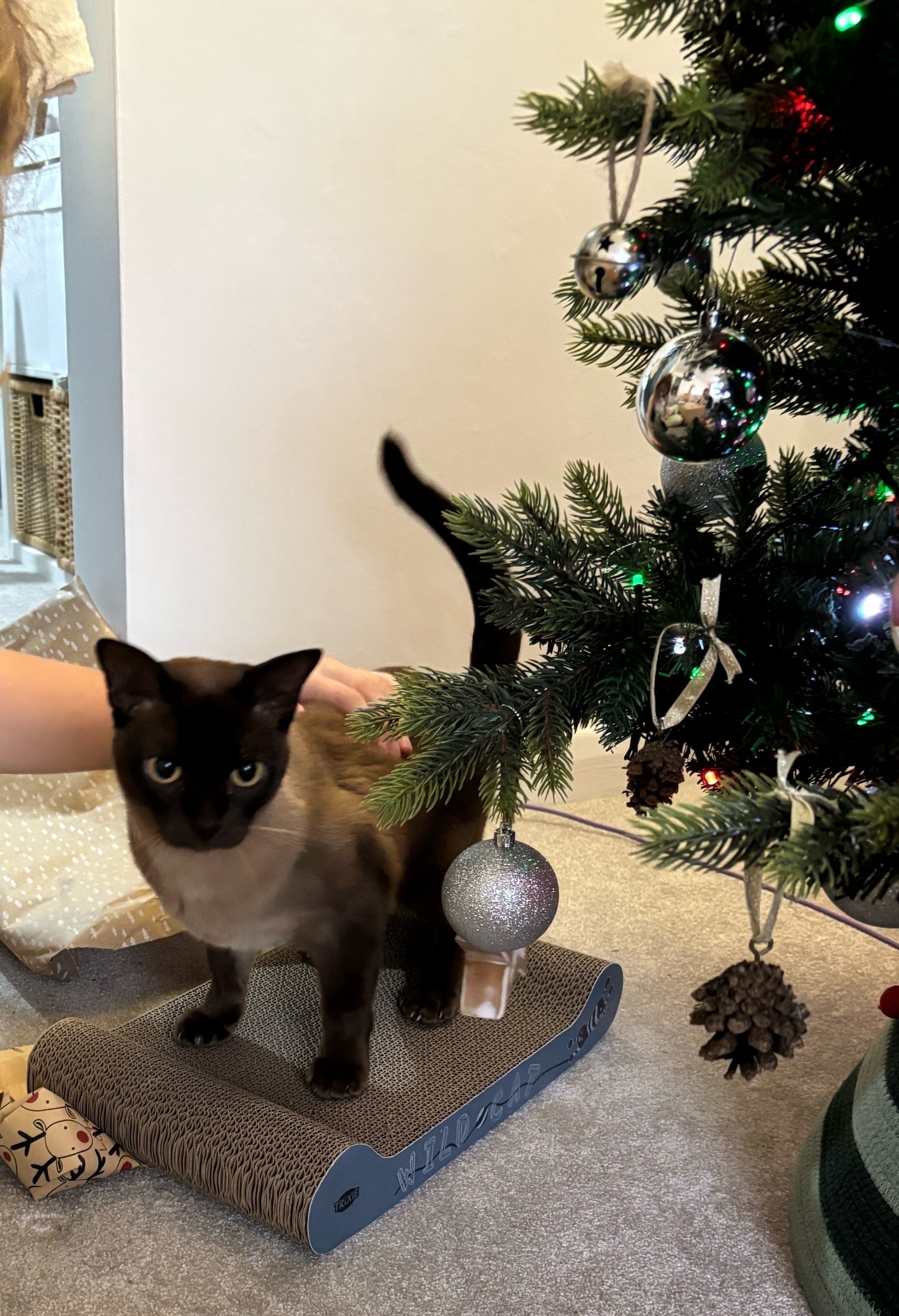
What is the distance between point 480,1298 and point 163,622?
0.78 m

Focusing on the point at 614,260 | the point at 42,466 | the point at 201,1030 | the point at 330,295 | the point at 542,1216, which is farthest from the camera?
the point at 42,466

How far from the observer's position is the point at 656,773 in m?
0.57

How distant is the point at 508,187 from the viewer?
1.35 meters

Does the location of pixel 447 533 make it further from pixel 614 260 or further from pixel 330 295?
pixel 330 295

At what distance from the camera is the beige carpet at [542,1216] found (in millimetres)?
700

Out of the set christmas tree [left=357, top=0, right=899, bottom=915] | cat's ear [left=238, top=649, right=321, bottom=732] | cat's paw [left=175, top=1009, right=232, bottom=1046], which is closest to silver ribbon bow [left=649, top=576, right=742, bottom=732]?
christmas tree [left=357, top=0, right=899, bottom=915]

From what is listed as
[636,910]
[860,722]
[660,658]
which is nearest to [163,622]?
[636,910]

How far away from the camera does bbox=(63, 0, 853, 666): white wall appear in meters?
1.13

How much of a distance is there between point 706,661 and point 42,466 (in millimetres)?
1600

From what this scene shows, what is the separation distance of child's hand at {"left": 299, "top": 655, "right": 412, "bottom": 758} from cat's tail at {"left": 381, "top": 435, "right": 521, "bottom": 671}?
0.27 feet

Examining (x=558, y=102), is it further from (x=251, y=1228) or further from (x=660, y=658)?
(x=251, y=1228)

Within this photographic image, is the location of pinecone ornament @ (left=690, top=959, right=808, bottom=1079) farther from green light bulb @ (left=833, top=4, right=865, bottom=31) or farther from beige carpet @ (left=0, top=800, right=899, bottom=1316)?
green light bulb @ (left=833, top=4, right=865, bottom=31)

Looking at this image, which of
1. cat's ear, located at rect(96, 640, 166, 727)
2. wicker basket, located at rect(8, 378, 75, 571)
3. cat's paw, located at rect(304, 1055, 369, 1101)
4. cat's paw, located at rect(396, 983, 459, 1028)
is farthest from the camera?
wicker basket, located at rect(8, 378, 75, 571)

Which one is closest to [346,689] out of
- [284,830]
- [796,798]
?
[284,830]
